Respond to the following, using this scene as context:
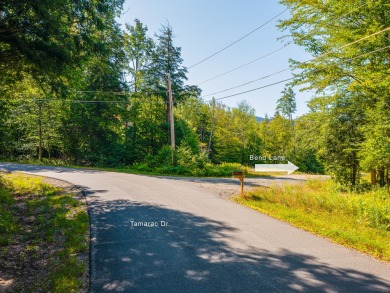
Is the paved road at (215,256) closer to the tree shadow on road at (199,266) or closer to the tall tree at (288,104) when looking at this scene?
the tree shadow on road at (199,266)

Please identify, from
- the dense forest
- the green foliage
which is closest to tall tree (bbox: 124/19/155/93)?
the dense forest

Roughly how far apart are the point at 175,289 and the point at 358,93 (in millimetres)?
13365

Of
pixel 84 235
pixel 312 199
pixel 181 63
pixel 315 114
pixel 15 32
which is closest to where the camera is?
pixel 84 235

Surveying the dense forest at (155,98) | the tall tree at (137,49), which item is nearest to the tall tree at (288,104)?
the dense forest at (155,98)

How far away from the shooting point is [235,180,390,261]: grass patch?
18.3ft

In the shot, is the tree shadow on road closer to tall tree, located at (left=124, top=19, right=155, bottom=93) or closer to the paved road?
the paved road

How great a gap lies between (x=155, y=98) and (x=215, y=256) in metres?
24.6

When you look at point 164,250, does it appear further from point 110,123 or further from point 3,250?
point 110,123

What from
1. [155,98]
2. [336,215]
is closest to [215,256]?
[336,215]

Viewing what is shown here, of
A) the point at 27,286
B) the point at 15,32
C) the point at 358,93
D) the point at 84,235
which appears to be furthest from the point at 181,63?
the point at 27,286

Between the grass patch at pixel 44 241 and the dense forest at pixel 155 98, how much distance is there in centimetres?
423

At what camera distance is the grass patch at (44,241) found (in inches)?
148

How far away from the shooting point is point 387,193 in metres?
10.5

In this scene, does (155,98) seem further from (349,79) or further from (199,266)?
(199,266)
